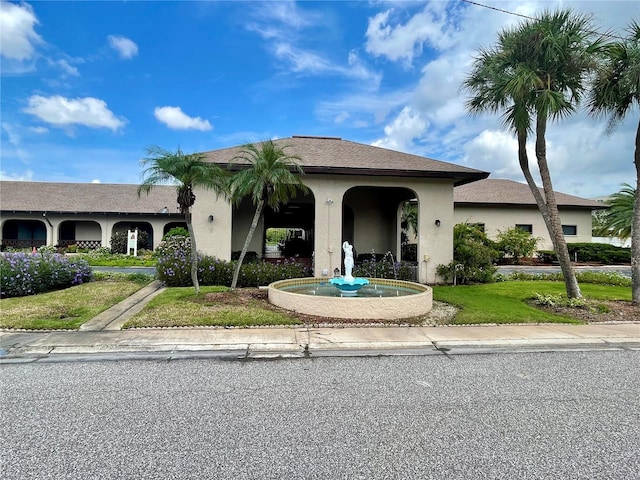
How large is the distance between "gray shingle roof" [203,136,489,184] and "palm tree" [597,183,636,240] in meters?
16.2

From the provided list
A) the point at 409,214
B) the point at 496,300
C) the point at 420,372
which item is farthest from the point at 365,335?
the point at 409,214

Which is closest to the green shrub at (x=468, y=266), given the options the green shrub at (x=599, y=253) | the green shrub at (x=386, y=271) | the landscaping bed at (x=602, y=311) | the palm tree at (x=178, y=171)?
the green shrub at (x=386, y=271)

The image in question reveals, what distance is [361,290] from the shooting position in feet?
35.6

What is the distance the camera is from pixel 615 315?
9.02 metres

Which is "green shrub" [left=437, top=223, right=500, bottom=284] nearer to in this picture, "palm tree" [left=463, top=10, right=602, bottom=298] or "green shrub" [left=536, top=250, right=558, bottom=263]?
"palm tree" [left=463, top=10, right=602, bottom=298]

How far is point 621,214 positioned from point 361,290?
73.4 ft

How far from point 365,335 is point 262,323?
2222 millimetres

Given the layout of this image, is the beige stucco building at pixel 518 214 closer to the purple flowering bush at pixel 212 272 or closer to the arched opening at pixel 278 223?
the arched opening at pixel 278 223

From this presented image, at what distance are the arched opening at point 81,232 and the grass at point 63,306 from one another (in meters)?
18.3

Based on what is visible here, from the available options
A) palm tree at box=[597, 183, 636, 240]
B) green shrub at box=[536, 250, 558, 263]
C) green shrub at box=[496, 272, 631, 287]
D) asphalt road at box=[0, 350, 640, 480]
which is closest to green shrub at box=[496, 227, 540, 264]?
green shrub at box=[536, 250, 558, 263]

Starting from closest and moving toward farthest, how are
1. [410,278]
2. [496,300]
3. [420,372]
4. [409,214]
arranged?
[420,372] → [496,300] → [410,278] → [409,214]

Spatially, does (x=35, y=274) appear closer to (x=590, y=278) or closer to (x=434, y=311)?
(x=434, y=311)

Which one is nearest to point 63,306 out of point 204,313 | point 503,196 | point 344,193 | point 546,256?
point 204,313

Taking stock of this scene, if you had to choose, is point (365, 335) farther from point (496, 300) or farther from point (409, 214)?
point (409, 214)
